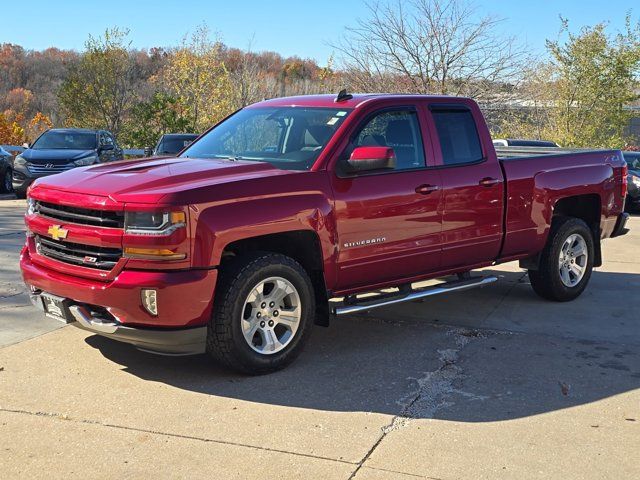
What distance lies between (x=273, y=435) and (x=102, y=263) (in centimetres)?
159

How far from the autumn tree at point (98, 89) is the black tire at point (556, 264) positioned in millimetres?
27101

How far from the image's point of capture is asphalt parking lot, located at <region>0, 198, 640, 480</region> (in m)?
3.85

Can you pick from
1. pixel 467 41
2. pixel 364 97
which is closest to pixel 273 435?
pixel 364 97

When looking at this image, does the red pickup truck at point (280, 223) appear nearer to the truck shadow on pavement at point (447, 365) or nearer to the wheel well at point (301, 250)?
the wheel well at point (301, 250)

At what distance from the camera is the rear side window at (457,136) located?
642cm

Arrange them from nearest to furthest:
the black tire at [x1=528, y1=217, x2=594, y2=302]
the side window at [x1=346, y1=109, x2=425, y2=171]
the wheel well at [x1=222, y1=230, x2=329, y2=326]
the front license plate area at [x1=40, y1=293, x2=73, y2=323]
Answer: the front license plate area at [x1=40, y1=293, x2=73, y2=323]
the wheel well at [x1=222, y1=230, x2=329, y2=326]
the side window at [x1=346, y1=109, x2=425, y2=171]
the black tire at [x1=528, y1=217, x2=594, y2=302]

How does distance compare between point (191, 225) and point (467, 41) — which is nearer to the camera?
point (191, 225)

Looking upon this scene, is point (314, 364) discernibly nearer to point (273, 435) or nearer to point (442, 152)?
point (273, 435)

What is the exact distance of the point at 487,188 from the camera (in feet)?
21.5

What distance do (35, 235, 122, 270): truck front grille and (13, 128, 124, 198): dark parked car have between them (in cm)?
1222

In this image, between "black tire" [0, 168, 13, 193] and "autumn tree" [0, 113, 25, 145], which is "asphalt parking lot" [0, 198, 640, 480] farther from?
"autumn tree" [0, 113, 25, 145]

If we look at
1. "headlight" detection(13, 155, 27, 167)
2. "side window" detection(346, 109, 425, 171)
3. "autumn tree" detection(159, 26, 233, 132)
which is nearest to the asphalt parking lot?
"side window" detection(346, 109, 425, 171)

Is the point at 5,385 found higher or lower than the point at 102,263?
lower

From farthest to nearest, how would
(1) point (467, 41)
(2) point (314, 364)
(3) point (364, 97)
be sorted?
(1) point (467, 41) < (3) point (364, 97) < (2) point (314, 364)
